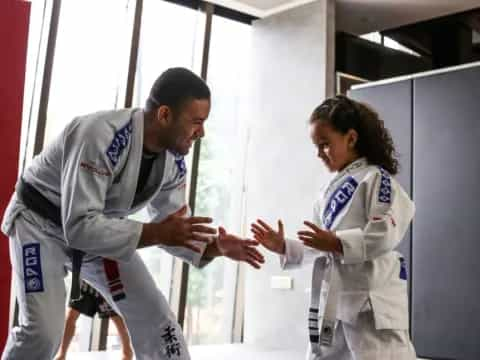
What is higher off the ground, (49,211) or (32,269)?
(49,211)

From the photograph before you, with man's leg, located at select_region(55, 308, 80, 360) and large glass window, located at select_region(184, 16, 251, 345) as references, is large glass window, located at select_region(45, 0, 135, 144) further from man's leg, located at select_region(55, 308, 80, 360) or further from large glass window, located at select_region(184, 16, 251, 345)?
man's leg, located at select_region(55, 308, 80, 360)

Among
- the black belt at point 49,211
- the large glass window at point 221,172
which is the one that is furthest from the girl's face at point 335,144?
the large glass window at point 221,172

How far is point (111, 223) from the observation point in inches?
61.7

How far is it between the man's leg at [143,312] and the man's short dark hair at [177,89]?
0.51 m

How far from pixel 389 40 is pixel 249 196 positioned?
1956 millimetres

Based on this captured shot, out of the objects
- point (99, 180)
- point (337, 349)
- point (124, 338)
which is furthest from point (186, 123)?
point (124, 338)

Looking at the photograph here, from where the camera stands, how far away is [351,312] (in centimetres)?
177

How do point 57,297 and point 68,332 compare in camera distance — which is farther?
point 68,332

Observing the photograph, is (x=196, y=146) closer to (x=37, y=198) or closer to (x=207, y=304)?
(x=207, y=304)

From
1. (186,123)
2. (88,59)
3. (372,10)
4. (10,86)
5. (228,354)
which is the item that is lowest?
(228,354)

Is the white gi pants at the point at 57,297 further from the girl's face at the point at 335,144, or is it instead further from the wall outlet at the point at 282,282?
the wall outlet at the point at 282,282

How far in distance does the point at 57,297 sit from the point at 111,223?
289 mm

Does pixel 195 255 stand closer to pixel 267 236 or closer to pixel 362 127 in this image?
pixel 267 236

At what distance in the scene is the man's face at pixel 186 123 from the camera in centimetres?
176
